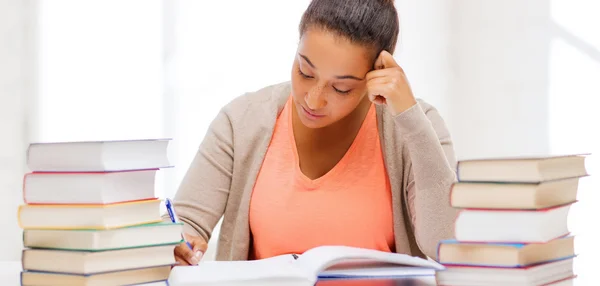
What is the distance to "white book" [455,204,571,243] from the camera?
87 cm

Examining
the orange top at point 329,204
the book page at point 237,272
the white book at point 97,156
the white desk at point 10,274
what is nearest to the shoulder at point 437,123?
the orange top at point 329,204

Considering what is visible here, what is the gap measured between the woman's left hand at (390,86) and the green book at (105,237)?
49cm

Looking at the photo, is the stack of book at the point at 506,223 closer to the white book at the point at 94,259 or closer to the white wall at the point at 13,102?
the white book at the point at 94,259

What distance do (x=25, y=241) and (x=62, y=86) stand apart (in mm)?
2127

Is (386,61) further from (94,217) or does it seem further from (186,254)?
(94,217)

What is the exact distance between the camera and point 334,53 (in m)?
1.36

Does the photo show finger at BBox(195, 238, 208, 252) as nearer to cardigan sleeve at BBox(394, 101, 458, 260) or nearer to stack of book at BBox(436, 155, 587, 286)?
cardigan sleeve at BBox(394, 101, 458, 260)

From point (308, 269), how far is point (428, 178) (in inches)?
17.0

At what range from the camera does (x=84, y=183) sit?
3.17 ft

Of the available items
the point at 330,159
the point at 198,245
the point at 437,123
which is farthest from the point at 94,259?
the point at 437,123

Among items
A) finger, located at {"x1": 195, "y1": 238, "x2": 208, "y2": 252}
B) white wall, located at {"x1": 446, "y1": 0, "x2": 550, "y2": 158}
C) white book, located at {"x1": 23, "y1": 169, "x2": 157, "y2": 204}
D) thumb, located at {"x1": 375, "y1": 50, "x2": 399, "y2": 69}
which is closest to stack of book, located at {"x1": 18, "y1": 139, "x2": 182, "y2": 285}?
white book, located at {"x1": 23, "y1": 169, "x2": 157, "y2": 204}

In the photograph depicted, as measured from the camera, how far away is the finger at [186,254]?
1.21 meters

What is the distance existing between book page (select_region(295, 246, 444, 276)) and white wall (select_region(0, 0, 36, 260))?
7.02 feet

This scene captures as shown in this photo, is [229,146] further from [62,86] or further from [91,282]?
[62,86]
